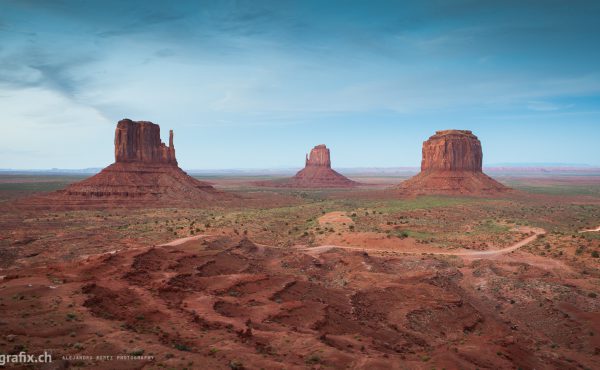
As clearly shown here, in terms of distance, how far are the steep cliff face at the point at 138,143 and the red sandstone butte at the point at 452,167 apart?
255 ft

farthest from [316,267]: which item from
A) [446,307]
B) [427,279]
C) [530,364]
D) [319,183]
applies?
[319,183]

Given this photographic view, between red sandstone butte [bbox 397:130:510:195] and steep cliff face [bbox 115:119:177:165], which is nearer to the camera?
steep cliff face [bbox 115:119:177:165]

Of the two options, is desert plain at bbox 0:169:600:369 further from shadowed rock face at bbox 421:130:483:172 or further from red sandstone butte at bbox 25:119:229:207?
shadowed rock face at bbox 421:130:483:172

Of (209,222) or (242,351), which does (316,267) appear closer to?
(242,351)

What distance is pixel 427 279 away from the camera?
109 ft

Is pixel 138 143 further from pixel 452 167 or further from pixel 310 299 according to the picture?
pixel 452 167

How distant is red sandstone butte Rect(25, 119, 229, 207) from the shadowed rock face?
233 feet

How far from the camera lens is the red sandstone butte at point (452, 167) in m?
120

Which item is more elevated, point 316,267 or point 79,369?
point 79,369

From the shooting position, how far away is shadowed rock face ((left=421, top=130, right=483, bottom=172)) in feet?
409

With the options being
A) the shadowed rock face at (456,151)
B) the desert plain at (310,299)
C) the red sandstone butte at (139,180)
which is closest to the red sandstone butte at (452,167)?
the shadowed rock face at (456,151)

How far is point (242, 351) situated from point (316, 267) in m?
21.5

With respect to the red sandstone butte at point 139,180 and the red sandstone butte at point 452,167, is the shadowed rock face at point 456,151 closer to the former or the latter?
the red sandstone butte at point 452,167

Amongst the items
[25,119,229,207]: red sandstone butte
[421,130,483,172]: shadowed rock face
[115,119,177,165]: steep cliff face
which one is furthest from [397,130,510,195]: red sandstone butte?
[115,119,177,165]: steep cliff face
